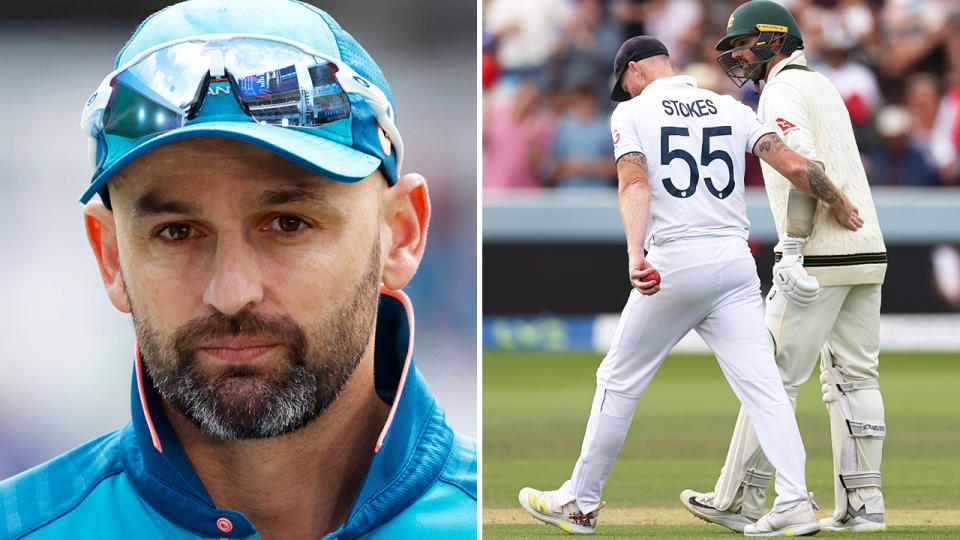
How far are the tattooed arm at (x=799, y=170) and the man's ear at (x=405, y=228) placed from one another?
109 inches

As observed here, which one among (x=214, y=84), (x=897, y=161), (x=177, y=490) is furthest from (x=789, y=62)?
(x=897, y=161)

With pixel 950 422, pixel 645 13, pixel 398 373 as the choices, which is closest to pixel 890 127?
pixel 645 13

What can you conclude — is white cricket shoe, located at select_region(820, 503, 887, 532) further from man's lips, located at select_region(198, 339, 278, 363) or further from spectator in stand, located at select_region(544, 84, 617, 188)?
spectator in stand, located at select_region(544, 84, 617, 188)

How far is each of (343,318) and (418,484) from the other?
0.35m

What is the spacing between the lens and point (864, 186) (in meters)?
5.35

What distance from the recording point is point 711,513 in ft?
17.2

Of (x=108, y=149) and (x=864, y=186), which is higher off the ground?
(x=108, y=149)

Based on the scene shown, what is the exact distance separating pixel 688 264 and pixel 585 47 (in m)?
10.9

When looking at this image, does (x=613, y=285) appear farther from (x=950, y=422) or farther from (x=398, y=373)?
(x=398, y=373)

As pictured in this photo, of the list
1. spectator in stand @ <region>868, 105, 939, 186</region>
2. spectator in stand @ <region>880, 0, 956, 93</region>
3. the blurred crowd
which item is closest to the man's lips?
the blurred crowd

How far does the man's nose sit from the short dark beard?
0.9 inches

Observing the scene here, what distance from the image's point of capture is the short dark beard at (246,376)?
2.09 m

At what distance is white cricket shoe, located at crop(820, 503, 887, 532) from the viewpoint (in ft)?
16.9

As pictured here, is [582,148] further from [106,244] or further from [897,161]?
[106,244]
